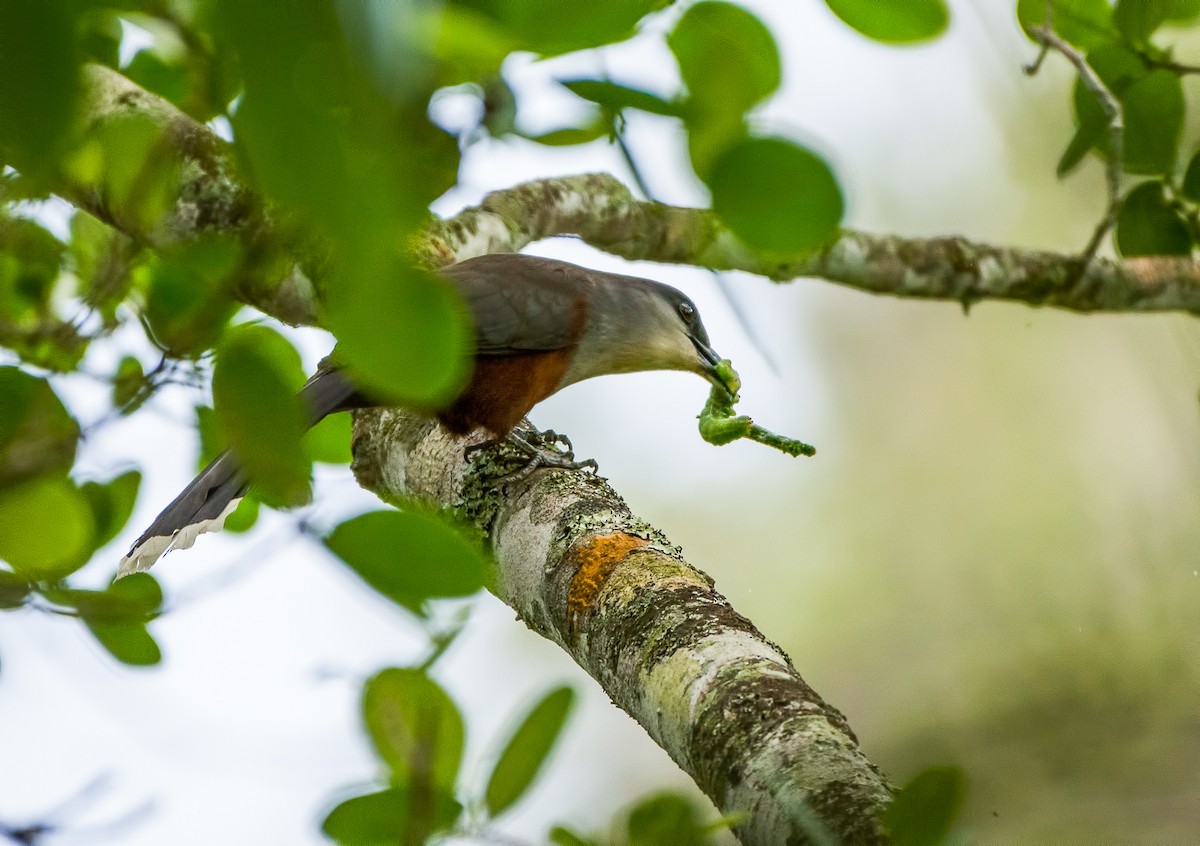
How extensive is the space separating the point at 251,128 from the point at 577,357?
2.67 metres

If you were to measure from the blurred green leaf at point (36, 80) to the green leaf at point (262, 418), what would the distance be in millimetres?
133

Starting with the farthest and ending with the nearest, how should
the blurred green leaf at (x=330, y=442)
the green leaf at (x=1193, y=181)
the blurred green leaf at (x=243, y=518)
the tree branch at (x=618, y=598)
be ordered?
the green leaf at (x=1193, y=181) → the blurred green leaf at (x=330, y=442) → the blurred green leaf at (x=243, y=518) → the tree branch at (x=618, y=598)

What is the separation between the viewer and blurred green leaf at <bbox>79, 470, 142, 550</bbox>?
1.12m

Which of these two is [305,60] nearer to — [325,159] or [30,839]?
[325,159]

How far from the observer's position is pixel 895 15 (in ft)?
1.94

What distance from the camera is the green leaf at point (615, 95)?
456 mm

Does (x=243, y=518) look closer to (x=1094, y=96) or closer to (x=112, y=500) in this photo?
(x=112, y=500)

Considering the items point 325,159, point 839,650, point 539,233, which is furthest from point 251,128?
point 839,650

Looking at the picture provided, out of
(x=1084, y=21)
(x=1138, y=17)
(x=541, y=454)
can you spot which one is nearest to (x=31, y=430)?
(x=541, y=454)

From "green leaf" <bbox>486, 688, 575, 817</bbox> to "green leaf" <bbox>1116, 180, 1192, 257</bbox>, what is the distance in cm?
233

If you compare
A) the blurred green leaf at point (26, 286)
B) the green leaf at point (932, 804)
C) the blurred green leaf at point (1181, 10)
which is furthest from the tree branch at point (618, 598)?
the blurred green leaf at point (1181, 10)

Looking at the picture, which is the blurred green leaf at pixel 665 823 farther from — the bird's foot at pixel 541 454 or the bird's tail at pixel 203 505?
the bird's foot at pixel 541 454

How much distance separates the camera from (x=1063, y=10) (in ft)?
7.25

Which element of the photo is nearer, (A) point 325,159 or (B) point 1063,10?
(A) point 325,159
